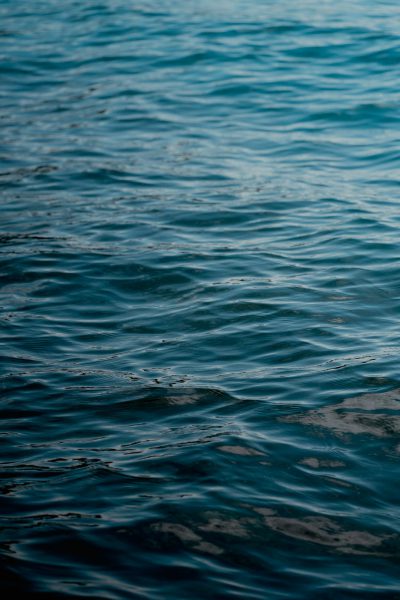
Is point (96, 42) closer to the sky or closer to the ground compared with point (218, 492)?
closer to the sky

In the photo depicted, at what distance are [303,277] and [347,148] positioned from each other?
3053mm

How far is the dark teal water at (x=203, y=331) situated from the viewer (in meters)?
3.65

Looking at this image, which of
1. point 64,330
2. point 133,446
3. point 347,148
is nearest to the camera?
point 133,446

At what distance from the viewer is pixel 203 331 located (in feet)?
18.2

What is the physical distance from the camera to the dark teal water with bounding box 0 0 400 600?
12.0 ft

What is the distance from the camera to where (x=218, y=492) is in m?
3.98

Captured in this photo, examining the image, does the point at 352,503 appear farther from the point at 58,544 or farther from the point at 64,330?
the point at 64,330

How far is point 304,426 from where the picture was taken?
4457 millimetres

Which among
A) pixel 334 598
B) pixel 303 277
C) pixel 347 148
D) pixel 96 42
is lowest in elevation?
pixel 334 598

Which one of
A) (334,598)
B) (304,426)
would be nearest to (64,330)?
(304,426)

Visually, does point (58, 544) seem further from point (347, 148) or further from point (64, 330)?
point (347, 148)

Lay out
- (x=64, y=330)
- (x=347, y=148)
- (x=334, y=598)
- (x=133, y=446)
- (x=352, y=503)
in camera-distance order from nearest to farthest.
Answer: (x=334, y=598) → (x=352, y=503) → (x=133, y=446) → (x=64, y=330) → (x=347, y=148)

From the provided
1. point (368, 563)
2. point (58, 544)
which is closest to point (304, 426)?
point (368, 563)

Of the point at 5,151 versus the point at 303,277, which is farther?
the point at 5,151
